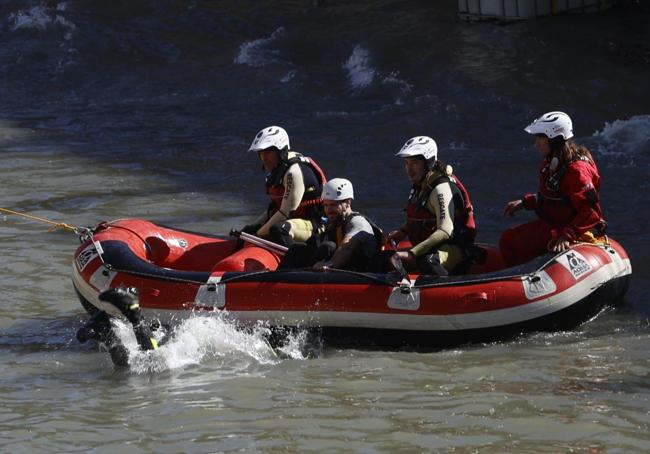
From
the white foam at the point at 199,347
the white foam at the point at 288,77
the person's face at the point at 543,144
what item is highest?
the white foam at the point at 288,77

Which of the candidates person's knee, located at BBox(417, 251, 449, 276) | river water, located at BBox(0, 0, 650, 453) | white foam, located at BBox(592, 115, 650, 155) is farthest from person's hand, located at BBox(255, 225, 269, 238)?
white foam, located at BBox(592, 115, 650, 155)

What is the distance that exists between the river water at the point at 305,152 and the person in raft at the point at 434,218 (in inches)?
28.4

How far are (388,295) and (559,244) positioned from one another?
4.12 feet

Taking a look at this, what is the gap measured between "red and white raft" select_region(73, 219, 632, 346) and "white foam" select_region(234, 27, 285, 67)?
1023 centimetres

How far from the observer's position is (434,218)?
877 cm

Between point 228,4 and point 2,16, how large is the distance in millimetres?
4536

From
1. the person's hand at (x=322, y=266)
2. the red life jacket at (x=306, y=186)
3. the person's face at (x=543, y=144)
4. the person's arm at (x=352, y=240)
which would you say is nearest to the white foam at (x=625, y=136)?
the person's face at (x=543, y=144)

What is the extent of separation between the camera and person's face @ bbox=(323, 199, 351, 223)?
8.62 meters

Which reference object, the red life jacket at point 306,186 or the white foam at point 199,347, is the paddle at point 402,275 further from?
the red life jacket at point 306,186

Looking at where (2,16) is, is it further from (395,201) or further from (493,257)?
(493,257)

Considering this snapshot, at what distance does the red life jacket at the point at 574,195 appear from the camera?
28.4ft

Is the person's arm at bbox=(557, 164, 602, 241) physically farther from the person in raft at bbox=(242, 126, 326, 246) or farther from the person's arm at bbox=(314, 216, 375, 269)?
the person in raft at bbox=(242, 126, 326, 246)

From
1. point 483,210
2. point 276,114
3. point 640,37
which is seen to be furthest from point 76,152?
point 640,37

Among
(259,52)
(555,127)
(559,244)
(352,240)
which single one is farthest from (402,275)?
(259,52)
